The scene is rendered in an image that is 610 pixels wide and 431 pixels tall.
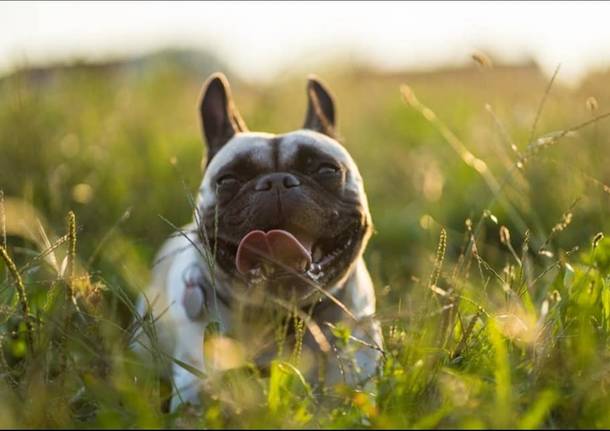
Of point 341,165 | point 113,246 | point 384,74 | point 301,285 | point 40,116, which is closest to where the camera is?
point 301,285

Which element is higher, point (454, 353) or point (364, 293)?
point (454, 353)

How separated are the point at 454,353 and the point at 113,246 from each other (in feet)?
7.35

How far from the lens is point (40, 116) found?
6078 mm

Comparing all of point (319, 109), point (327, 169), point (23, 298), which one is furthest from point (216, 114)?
point (23, 298)

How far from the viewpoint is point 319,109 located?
3.94 m

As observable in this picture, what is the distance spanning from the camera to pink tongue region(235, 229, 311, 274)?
9.78 ft

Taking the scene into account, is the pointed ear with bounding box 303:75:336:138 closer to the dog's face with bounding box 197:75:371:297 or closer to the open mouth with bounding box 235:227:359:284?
the dog's face with bounding box 197:75:371:297

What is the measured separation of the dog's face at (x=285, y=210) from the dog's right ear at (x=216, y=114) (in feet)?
0.83

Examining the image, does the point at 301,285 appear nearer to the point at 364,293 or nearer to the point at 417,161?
the point at 364,293

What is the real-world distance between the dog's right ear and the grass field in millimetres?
430

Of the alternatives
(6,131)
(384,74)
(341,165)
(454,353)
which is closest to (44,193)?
(6,131)

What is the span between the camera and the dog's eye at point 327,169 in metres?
3.36

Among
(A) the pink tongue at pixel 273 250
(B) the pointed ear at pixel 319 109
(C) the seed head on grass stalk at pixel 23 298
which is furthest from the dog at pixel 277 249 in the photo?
(C) the seed head on grass stalk at pixel 23 298

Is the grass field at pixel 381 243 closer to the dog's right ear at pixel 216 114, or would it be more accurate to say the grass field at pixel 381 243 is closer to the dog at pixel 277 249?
the dog at pixel 277 249
